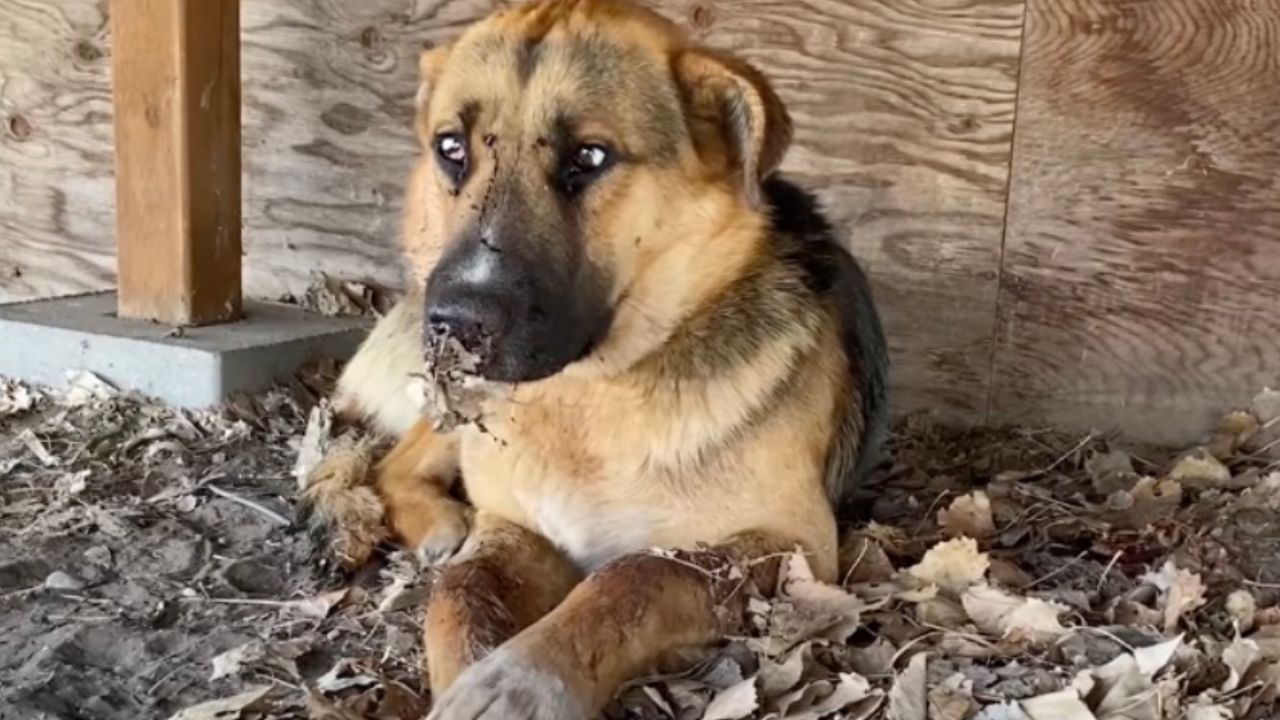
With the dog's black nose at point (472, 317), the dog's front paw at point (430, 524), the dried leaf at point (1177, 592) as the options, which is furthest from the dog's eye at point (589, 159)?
the dried leaf at point (1177, 592)

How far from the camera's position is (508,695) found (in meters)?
2.20

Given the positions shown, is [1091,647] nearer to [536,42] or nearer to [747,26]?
[536,42]

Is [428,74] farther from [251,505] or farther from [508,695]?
[508,695]

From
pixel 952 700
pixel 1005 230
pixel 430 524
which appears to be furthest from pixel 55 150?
pixel 952 700

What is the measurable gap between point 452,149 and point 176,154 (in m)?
1.65

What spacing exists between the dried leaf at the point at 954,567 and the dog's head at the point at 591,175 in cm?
73

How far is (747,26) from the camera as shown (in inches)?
169

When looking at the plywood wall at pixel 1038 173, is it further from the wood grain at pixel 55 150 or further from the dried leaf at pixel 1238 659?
the dried leaf at pixel 1238 659

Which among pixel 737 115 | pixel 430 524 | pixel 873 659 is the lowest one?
pixel 430 524

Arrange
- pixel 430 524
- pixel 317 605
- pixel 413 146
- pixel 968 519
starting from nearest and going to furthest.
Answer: pixel 317 605 < pixel 430 524 < pixel 968 519 < pixel 413 146

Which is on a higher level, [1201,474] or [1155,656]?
[1155,656]

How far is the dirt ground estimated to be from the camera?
242cm

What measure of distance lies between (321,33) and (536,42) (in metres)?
2.11

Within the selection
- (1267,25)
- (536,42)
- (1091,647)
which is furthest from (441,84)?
(1267,25)
